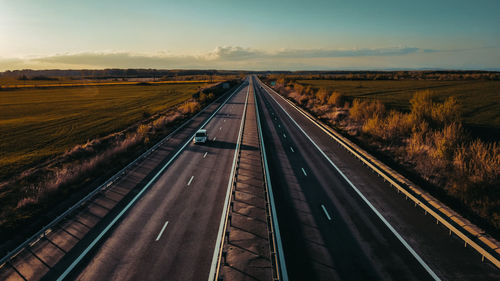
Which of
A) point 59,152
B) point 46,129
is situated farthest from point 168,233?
point 46,129

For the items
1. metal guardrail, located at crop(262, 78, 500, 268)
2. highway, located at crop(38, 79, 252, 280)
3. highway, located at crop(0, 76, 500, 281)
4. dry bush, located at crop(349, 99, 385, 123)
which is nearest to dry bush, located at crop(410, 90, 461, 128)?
dry bush, located at crop(349, 99, 385, 123)

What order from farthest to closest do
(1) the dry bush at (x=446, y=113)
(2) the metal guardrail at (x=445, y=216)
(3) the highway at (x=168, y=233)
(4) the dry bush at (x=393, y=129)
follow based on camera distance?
(4) the dry bush at (x=393, y=129) → (1) the dry bush at (x=446, y=113) → (2) the metal guardrail at (x=445, y=216) → (3) the highway at (x=168, y=233)

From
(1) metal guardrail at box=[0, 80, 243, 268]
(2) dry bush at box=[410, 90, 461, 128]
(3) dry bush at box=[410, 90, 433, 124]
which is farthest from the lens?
(3) dry bush at box=[410, 90, 433, 124]

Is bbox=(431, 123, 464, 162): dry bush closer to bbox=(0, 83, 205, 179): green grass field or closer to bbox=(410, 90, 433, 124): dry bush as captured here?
bbox=(410, 90, 433, 124): dry bush

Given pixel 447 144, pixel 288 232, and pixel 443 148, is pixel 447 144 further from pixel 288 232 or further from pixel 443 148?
pixel 288 232

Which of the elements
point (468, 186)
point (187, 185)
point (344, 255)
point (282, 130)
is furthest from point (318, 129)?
point (344, 255)

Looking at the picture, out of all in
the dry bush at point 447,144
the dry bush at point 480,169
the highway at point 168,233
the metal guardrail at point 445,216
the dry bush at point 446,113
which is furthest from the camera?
the dry bush at point 446,113

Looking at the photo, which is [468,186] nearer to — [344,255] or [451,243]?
[451,243]

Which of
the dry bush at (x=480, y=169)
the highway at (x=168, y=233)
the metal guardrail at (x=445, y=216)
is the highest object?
the dry bush at (x=480, y=169)

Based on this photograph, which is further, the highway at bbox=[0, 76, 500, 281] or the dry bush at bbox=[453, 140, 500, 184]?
the dry bush at bbox=[453, 140, 500, 184]

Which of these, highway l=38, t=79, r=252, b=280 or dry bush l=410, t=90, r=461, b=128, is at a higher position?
dry bush l=410, t=90, r=461, b=128

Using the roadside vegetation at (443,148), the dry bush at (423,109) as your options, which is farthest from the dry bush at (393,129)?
the dry bush at (423,109)

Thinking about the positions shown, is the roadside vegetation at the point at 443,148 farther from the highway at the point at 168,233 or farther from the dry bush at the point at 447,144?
the highway at the point at 168,233
